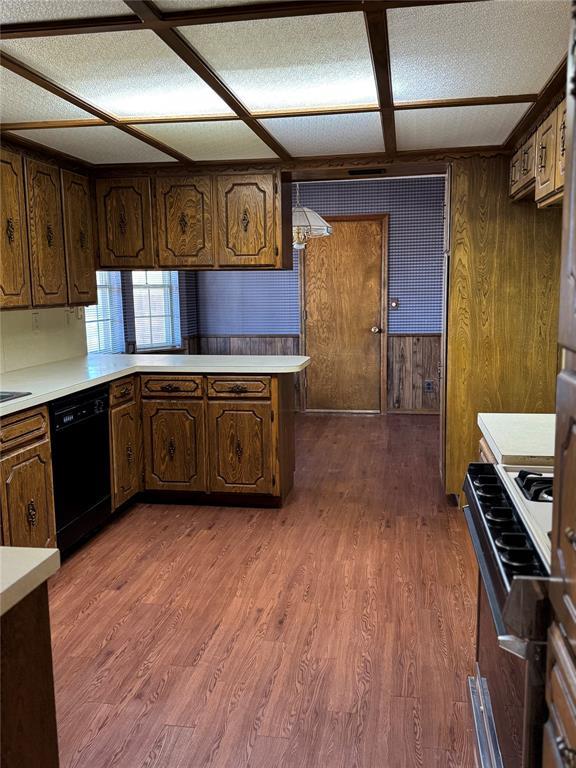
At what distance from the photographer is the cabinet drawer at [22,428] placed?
2936 mm

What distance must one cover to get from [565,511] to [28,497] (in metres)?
2.63

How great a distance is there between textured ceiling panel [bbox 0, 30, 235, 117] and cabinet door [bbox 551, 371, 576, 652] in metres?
1.75

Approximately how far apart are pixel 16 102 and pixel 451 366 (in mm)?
2786

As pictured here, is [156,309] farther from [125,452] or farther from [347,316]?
[125,452]

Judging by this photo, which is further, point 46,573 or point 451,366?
point 451,366

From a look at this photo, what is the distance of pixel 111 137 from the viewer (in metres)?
3.60

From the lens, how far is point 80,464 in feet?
12.0

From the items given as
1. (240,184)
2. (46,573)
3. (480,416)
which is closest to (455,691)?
(480,416)

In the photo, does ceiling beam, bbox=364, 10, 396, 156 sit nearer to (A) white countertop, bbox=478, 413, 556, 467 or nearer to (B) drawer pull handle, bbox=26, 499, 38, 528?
(A) white countertop, bbox=478, 413, 556, 467

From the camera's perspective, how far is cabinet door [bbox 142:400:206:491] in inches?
171

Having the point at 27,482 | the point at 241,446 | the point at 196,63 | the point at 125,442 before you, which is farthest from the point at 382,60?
the point at 125,442

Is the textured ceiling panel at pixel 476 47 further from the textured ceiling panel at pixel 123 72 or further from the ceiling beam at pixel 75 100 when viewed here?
the ceiling beam at pixel 75 100

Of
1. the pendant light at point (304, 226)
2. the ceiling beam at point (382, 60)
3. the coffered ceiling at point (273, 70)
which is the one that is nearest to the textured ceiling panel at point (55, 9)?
the coffered ceiling at point (273, 70)

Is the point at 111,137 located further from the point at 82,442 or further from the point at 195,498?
the point at 195,498
